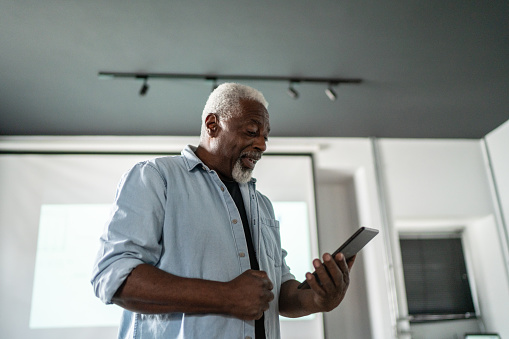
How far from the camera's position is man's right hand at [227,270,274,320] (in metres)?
0.89

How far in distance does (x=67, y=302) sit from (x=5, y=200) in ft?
3.55

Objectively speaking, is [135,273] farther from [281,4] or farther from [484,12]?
[484,12]

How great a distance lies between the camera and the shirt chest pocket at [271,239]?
1.20m

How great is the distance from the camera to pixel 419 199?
4.34m

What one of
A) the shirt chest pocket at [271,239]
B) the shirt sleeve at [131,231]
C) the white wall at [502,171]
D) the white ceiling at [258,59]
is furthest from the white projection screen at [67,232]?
the shirt sleeve at [131,231]

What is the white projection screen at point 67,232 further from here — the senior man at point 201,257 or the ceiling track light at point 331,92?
the senior man at point 201,257

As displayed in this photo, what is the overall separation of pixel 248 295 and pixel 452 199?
4.04 meters

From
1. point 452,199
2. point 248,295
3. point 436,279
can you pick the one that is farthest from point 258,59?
point 436,279

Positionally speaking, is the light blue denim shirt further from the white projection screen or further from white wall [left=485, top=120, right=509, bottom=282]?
white wall [left=485, top=120, right=509, bottom=282]

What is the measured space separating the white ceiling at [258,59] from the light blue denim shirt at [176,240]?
1787 millimetres

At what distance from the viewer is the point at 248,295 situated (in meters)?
0.89

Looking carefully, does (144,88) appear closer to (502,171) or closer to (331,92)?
(331,92)

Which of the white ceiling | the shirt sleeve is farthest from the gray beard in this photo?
the white ceiling

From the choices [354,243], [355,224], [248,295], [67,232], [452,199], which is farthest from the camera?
[355,224]
